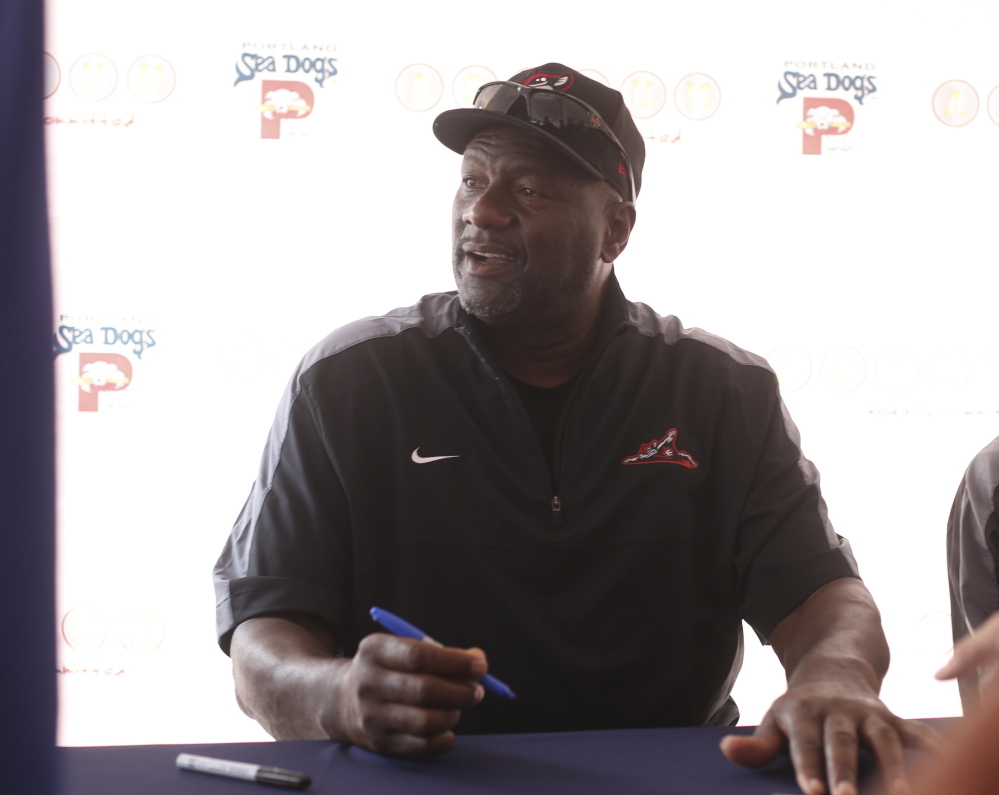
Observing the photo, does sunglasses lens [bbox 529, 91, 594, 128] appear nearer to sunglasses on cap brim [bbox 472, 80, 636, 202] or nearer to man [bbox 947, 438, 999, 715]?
sunglasses on cap brim [bbox 472, 80, 636, 202]

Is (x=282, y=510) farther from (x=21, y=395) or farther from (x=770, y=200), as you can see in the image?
(x=770, y=200)

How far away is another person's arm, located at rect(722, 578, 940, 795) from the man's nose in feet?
2.44

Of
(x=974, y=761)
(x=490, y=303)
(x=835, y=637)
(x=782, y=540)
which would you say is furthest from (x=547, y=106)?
(x=974, y=761)

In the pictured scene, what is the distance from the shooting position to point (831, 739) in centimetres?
71

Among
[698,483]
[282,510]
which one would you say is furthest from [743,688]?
[282,510]

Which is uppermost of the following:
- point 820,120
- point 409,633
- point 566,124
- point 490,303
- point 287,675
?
point 820,120

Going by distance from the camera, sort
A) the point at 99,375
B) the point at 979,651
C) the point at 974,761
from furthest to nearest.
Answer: the point at 99,375 → the point at 979,651 → the point at 974,761

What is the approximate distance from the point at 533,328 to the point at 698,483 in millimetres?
351

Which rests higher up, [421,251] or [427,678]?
[421,251]

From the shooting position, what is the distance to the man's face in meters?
1.32

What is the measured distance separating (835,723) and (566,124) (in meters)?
0.94

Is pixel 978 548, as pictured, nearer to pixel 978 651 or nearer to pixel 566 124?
pixel 566 124

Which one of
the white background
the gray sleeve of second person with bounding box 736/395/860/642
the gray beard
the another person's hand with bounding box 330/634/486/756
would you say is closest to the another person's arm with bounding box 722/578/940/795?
the gray sleeve of second person with bounding box 736/395/860/642

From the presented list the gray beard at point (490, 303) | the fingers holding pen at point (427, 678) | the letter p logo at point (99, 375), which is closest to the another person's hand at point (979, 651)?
the fingers holding pen at point (427, 678)
